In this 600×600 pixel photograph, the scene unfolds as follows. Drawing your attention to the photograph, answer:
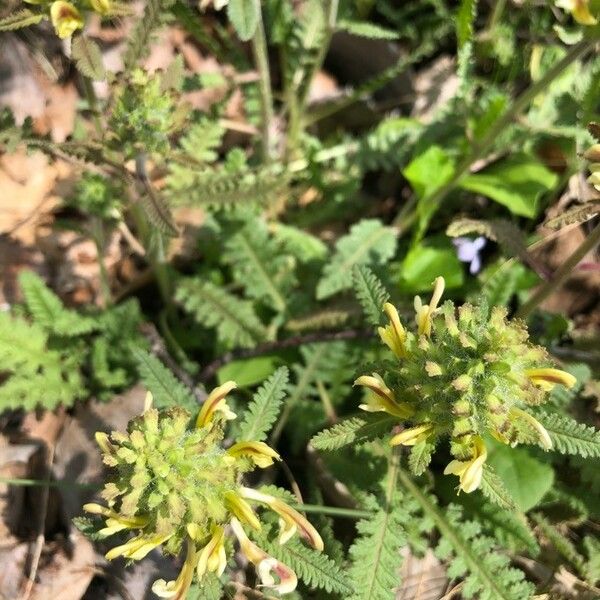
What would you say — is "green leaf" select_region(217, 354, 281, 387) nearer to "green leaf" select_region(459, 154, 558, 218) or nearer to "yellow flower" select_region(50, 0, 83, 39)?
"green leaf" select_region(459, 154, 558, 218)

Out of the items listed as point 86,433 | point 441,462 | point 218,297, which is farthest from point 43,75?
point 441,462

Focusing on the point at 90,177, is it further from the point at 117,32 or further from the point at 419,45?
the point at 419,45

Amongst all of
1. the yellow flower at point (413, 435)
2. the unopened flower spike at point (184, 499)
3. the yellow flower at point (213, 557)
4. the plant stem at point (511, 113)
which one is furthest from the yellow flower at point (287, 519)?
the plant stem at point (511, 113)

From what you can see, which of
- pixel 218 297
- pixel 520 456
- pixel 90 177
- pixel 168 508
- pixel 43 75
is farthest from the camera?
pixel 43 75

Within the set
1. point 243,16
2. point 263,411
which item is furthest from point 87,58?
point 263,411

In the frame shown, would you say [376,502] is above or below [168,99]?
below
